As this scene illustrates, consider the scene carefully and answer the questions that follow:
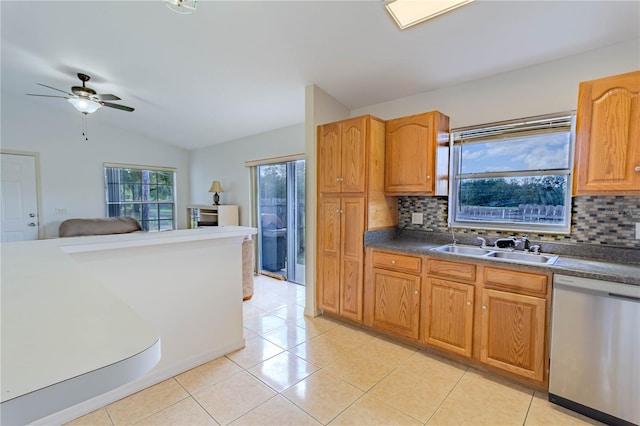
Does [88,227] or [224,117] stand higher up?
[224,117]

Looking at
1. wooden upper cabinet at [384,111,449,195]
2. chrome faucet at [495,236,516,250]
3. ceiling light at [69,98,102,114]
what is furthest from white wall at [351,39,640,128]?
ceiling light at [69,98,102,114]

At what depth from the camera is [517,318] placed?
205 centimetres

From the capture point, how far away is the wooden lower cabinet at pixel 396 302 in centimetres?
256

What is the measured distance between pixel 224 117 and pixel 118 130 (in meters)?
2.83

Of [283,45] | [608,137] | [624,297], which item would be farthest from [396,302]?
[283,45]

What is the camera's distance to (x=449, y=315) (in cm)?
236

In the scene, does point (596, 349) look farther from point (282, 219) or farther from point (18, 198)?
point (18, 198)

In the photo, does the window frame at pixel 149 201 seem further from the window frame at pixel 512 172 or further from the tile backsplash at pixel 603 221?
the tile backsplash at pixel 603 221

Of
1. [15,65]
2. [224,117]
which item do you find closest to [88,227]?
[15,65]

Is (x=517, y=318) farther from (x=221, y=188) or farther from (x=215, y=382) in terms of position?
(x=221, y=188)

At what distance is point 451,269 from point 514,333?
1.91ft

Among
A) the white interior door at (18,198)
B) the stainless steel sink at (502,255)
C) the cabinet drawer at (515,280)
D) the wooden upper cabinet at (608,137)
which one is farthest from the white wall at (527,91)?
the white interior door at (18,198)

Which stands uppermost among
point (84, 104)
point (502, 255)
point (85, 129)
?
point (85, 129)

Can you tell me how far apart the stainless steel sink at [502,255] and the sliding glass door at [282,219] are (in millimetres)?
2372
